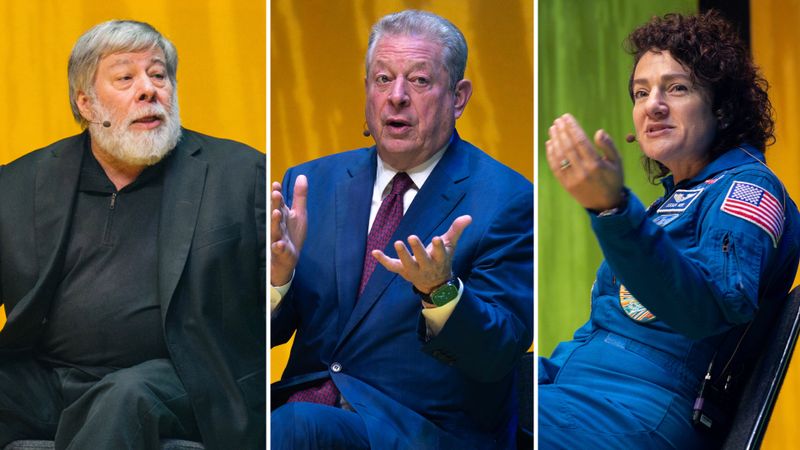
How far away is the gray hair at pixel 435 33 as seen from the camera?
4688 millimetres

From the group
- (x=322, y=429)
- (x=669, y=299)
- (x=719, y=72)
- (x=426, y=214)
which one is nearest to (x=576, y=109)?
(x=719, y=72)

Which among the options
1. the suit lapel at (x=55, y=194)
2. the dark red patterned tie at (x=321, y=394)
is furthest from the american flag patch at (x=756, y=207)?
the suit lapel at (x=55, y=194)

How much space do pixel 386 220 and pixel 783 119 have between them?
1.39m

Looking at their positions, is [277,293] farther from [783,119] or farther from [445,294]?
[783,119]

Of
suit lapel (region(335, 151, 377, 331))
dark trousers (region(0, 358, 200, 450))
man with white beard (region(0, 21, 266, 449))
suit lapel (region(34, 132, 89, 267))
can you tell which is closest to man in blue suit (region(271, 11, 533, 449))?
suit lapel (region(335, 151, 377, 331))

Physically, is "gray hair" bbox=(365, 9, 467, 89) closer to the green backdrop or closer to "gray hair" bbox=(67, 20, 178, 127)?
the green backdrop

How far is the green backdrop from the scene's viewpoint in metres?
4.54

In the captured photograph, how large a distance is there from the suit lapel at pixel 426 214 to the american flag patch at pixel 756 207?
0.94 m

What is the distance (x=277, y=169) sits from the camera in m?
4.77

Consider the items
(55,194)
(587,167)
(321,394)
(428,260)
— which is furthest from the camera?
(55,194)

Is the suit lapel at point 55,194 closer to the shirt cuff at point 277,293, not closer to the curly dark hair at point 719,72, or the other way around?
the shirt cuff at point 277,293

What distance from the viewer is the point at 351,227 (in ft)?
15.4

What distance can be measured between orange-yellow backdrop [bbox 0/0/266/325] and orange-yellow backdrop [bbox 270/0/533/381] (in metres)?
0.08

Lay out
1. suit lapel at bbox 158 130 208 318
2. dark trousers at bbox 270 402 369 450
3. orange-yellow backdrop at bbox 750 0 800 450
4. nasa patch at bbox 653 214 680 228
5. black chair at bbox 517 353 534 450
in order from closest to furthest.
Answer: nasa patch at bbox 653 214 680 228 < dark trousers at bbox 270 402 369 450 < black chair at bbox 517 353 534 450 < suit lapel at bbox 158 130 208 318 < orange-yellow backdrop at bbox 750 0 800 450
